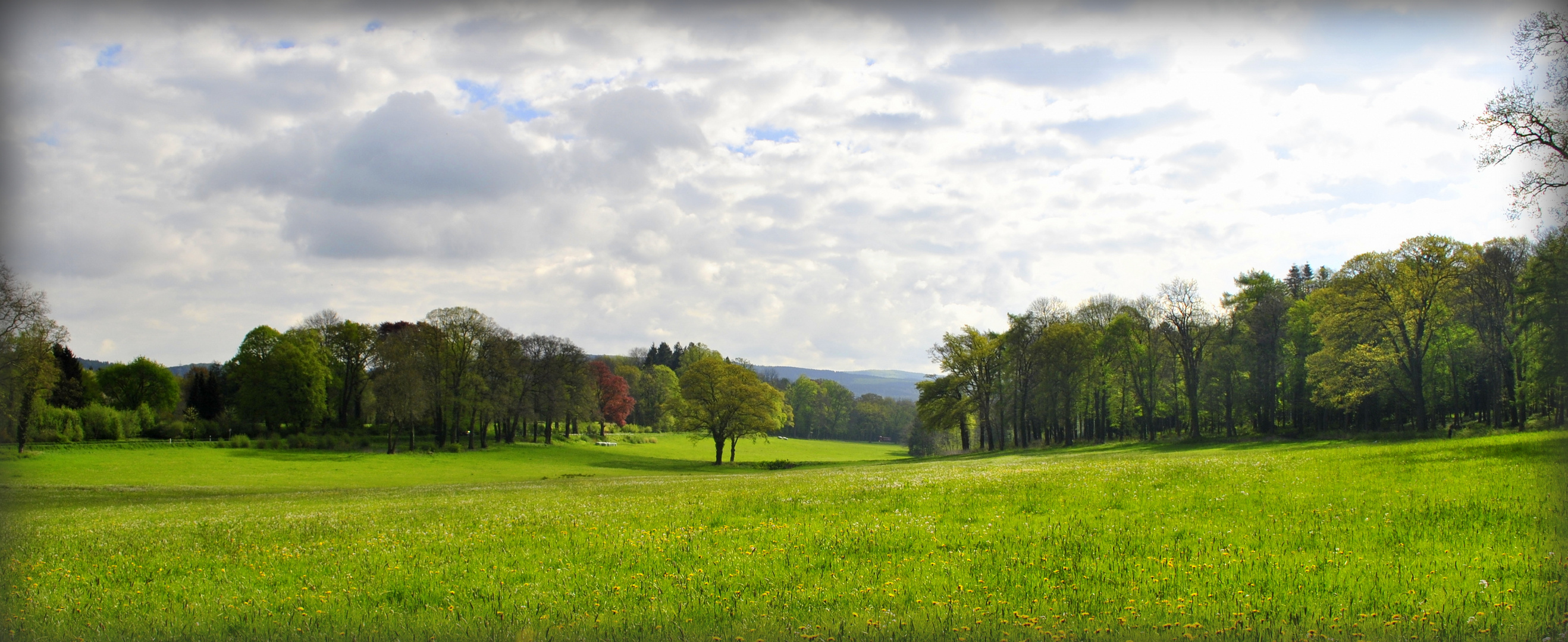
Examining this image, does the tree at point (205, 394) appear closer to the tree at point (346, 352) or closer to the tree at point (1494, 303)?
the tree at point (346, 352)

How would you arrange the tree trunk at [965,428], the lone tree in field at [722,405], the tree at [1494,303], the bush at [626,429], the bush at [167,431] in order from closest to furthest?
the tree at [1494,303] < the bush at [167,431] < the tree trunk at [965,428] < the lone tree in field at [722,405] < the bush at [626,429]

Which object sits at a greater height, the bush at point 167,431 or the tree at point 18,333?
the tree at point 18,333

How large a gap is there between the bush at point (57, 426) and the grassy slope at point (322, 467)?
4.99 feet

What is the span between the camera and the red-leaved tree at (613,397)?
11738 cm

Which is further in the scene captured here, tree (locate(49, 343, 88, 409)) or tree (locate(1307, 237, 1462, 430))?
tree (locate(49, 343, 88, 409))

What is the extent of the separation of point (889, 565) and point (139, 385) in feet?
322

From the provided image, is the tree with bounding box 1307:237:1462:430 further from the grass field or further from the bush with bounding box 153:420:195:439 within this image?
the bush with bounding box 153:420:195:439

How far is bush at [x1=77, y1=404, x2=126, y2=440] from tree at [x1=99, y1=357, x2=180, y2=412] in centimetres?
1317

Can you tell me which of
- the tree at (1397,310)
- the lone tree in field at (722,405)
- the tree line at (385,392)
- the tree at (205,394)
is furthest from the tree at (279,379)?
the tree at (1397,310)

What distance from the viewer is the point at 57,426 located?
56.2 metres

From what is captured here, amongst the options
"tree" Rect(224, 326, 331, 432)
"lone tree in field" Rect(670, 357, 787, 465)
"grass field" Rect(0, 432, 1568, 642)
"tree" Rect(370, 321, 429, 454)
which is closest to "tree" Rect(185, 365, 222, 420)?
"tree" Rect(224, 326, 331, 432)

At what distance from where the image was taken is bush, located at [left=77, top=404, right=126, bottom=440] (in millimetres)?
61031

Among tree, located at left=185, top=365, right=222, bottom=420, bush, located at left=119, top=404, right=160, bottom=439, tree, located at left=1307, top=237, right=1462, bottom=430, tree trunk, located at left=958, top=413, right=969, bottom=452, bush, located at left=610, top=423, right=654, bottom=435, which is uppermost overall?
tree, located at left=1307, top=237, right=1462, bottom=430

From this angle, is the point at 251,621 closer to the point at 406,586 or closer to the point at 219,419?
the point at 406,586
